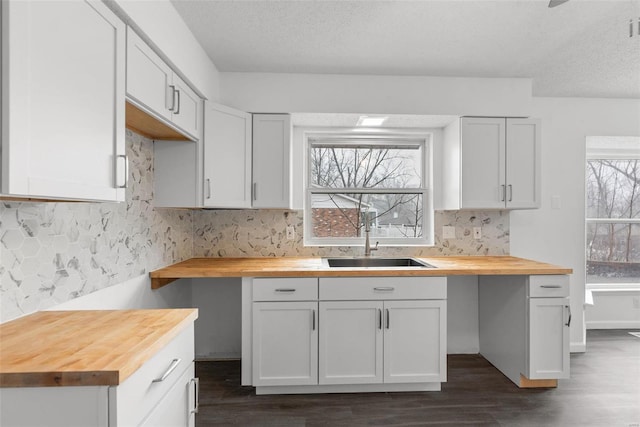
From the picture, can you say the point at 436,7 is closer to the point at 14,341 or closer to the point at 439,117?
the point at 439,117

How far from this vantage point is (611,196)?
4.08m

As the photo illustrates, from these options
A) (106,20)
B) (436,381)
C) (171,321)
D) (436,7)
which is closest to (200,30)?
(106,20)

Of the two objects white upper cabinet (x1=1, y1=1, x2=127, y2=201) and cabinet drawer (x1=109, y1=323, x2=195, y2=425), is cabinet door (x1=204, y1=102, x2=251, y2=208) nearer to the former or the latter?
white upper cabinet (x1=1, y1=1, x2=127, y2=201)

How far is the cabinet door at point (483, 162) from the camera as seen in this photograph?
287 centimetres

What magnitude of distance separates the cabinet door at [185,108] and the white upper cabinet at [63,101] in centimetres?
58

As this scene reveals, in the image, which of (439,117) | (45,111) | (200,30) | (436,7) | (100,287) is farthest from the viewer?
(439,117)

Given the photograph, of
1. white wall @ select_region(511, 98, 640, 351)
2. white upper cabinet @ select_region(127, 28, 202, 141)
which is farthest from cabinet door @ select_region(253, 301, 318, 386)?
white wall @ select_region(511, 98, 640, 351)

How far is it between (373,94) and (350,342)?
1.88 meters

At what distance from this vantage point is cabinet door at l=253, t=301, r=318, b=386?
2412 millimetres

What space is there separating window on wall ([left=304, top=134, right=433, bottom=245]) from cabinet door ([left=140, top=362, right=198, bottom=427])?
1.93m

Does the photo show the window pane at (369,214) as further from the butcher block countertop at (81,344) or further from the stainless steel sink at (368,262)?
the butcher block countertop at (81,344)

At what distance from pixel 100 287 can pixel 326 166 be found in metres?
2.05

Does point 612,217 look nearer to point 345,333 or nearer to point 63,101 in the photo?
point 345,333

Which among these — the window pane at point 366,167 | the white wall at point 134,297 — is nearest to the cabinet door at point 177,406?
the white wall at point 134,297
